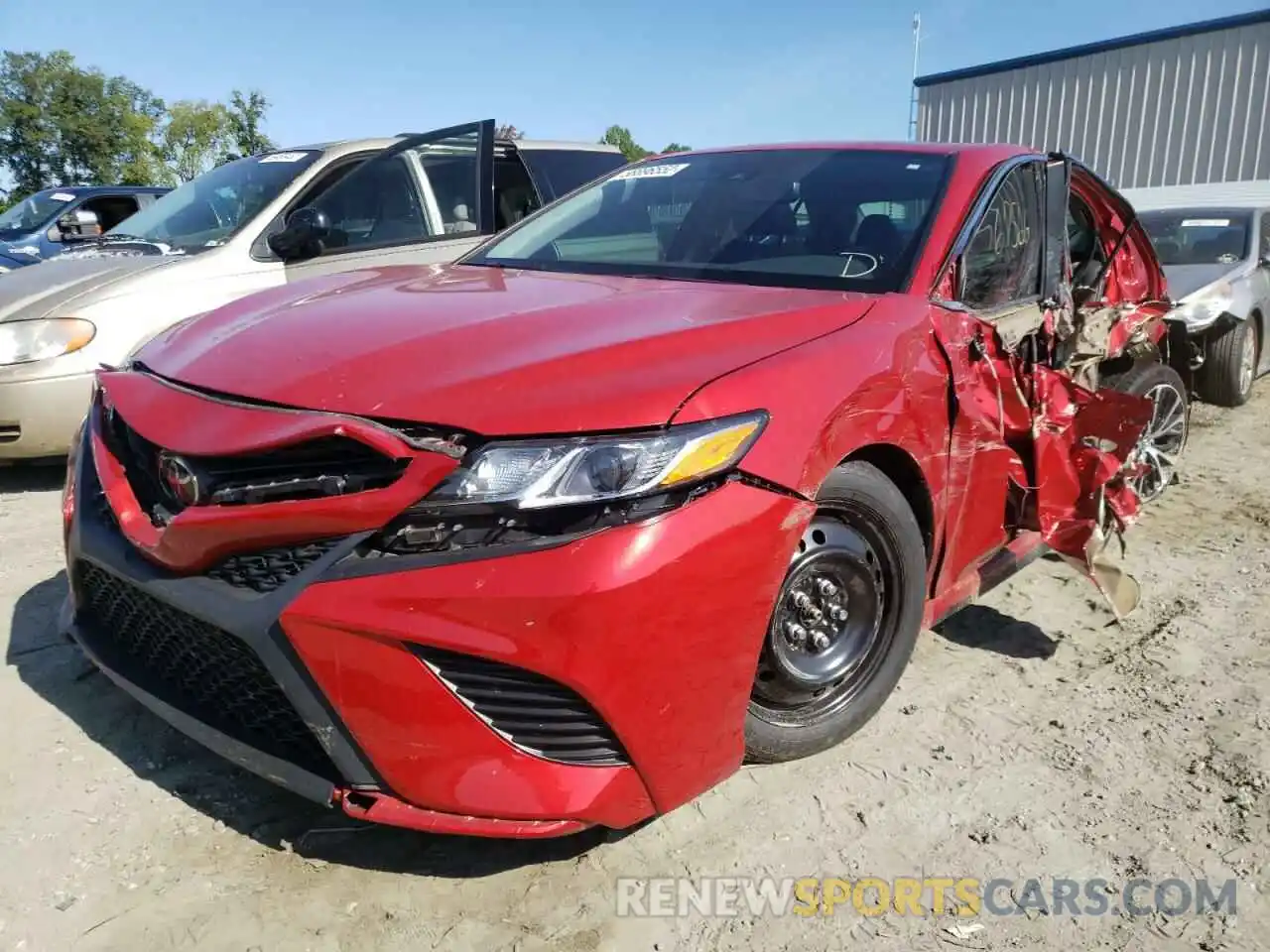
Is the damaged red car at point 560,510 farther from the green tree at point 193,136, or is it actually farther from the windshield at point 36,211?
the green tree at point 193,136

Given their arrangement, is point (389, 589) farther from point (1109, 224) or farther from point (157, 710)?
point (1109, 224)

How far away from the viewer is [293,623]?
5.72ft

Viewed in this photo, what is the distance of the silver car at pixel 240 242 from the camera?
4.50m

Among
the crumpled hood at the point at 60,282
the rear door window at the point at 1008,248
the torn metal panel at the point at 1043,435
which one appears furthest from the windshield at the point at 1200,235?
the crumpled hood at the point at 60,282

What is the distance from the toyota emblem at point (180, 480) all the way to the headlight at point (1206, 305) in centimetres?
616

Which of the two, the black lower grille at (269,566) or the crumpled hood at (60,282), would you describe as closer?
the black lower grille at (269,566)

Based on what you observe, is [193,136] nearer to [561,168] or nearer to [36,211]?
[36,211]

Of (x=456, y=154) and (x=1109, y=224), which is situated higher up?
(x=456, y=154)

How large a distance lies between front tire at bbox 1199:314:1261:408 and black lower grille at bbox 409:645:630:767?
21.6 feet

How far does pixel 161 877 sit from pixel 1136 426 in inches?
127

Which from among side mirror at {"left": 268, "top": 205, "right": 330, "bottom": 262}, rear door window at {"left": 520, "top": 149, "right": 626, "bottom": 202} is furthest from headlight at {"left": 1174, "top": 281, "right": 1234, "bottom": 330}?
→ side mirror at {"left": 268, "top": 205, "right": 330, "bottom": 262}

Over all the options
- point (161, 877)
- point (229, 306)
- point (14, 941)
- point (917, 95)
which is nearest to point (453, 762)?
point (161, 877)

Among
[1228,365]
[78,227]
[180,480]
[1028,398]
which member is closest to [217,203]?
[78,227]

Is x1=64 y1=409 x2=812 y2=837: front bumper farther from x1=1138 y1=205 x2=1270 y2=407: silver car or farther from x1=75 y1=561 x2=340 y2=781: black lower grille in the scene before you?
x1=1138 y1=205 x2=1270 y2=407: silver car
